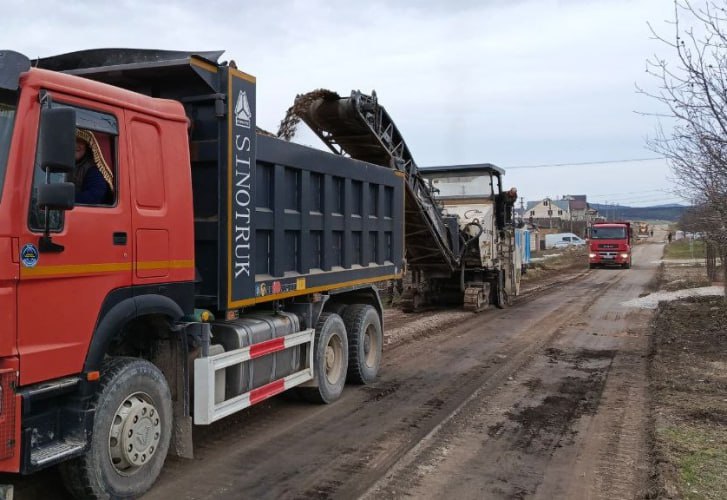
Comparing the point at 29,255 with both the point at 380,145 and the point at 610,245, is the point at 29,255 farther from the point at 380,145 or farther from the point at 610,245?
the point at 610,245

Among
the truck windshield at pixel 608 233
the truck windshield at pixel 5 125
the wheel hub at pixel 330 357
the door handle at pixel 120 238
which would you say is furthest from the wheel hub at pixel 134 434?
the truck windshield at pixel 608 233

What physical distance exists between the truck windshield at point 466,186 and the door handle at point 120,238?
40.6ft

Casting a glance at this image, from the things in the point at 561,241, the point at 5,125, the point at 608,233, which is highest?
the point at 5,125

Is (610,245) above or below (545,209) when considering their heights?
below

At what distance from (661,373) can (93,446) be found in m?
7.14

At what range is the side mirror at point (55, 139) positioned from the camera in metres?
3.30

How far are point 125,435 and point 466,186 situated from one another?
13039 mm

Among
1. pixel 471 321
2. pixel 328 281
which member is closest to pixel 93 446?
pixel 328 281

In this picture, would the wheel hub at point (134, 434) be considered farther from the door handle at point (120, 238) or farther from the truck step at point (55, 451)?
the door handle at point (120, 238)

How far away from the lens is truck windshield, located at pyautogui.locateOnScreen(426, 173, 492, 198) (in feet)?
52.4

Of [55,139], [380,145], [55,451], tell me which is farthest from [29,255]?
[380,145]

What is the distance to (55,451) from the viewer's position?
3.57 meters

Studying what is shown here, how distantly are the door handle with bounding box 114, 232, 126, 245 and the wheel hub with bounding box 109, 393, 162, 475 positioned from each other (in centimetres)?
102

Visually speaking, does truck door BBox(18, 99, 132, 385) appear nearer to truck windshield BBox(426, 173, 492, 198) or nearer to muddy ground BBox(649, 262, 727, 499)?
muddy ground BBox(649, 262, 727, 499)
